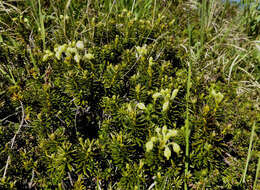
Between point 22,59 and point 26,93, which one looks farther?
point 22,59

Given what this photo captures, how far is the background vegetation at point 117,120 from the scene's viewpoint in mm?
1771

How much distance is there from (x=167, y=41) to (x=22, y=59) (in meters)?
1.90

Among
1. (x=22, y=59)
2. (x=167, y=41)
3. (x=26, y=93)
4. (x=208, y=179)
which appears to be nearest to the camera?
(x=208, y=179)

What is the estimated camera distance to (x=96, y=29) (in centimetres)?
273

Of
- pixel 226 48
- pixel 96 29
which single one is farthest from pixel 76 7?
pixel 226 48

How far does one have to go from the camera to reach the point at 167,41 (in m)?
2.85

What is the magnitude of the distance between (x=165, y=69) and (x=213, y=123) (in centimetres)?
82

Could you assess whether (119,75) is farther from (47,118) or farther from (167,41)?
(167,41)

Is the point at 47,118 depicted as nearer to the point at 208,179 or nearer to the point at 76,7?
the point at 208,179

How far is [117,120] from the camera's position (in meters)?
2.07

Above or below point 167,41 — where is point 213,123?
below

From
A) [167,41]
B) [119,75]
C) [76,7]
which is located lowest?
[119,75]

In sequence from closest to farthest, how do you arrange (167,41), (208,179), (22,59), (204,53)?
(208,179)
(22,59)
(167,41)
(204,53)

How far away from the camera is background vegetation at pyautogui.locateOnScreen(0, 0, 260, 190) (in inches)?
69.7
